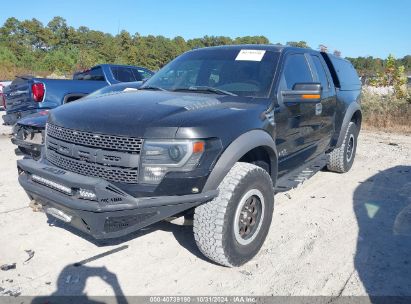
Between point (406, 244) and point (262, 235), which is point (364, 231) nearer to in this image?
point (406, 244)

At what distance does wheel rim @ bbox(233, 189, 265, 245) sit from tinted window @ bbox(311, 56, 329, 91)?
7.48 feet

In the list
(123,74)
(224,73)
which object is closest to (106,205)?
(224,73)

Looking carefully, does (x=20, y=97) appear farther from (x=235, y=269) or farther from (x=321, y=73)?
(x=235, y=269)

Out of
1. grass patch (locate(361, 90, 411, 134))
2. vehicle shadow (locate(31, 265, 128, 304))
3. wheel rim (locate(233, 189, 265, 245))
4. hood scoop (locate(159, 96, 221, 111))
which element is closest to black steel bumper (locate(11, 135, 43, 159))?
vehicle shadow (locate(31, 265, 128, 304))

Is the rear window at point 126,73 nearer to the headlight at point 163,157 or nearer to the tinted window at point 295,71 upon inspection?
the tinted window at point 295,71

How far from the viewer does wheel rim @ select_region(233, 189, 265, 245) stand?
3.17 metres

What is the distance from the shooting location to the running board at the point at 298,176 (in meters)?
→ 4.10

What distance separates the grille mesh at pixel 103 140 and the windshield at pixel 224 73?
4.24 feet

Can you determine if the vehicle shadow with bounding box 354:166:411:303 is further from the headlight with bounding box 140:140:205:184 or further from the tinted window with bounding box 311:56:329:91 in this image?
the headlight with bounding box 140:140:205:184

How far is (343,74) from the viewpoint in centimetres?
589

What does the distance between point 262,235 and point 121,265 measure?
1.27 metres

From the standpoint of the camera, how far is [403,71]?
17047mm

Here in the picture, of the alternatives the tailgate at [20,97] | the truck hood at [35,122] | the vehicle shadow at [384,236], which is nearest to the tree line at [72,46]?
the tailgate at [20,97]

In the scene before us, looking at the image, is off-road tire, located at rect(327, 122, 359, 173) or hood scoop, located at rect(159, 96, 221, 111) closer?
hood scoop, located at rect(159, 96, 221, 111)
